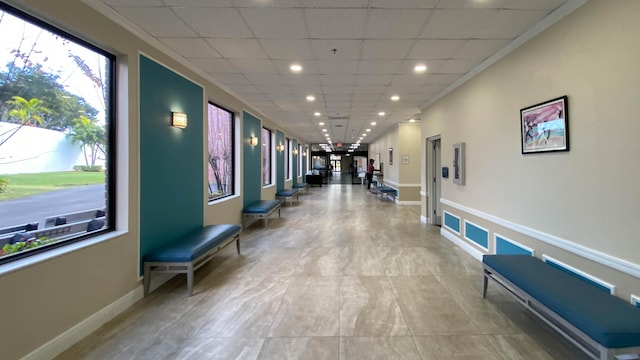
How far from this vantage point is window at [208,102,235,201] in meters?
5.12

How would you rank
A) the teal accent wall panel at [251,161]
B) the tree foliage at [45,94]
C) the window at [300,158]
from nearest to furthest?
the tree foliage at [45,94] < the teal accent wall panel at [251,161] < the window at [300,158]

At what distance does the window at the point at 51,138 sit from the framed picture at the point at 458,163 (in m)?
4.97

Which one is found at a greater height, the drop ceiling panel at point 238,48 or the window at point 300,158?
the drop ceiling panel at point 238,48

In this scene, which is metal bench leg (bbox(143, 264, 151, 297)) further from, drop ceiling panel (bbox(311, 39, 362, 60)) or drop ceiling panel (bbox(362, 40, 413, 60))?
drop ceiling panel (bbox(362, 40, 413, 60))

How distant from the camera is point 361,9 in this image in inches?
104

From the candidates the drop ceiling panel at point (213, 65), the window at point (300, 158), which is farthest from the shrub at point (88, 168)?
the window at point (300, 158)

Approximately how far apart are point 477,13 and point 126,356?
14.0ft

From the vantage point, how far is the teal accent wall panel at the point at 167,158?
3.13m

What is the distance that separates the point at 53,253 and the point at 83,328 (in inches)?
28.2

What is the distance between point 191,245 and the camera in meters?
3.34

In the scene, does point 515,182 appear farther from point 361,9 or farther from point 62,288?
point 62,288

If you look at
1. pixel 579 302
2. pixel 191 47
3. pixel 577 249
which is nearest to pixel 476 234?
pixel 577 249

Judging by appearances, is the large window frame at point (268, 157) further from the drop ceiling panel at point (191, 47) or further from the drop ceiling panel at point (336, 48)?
the drop ceiling panel at point (336, 48)

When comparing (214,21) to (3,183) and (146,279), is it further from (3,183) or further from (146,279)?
(146,279)
